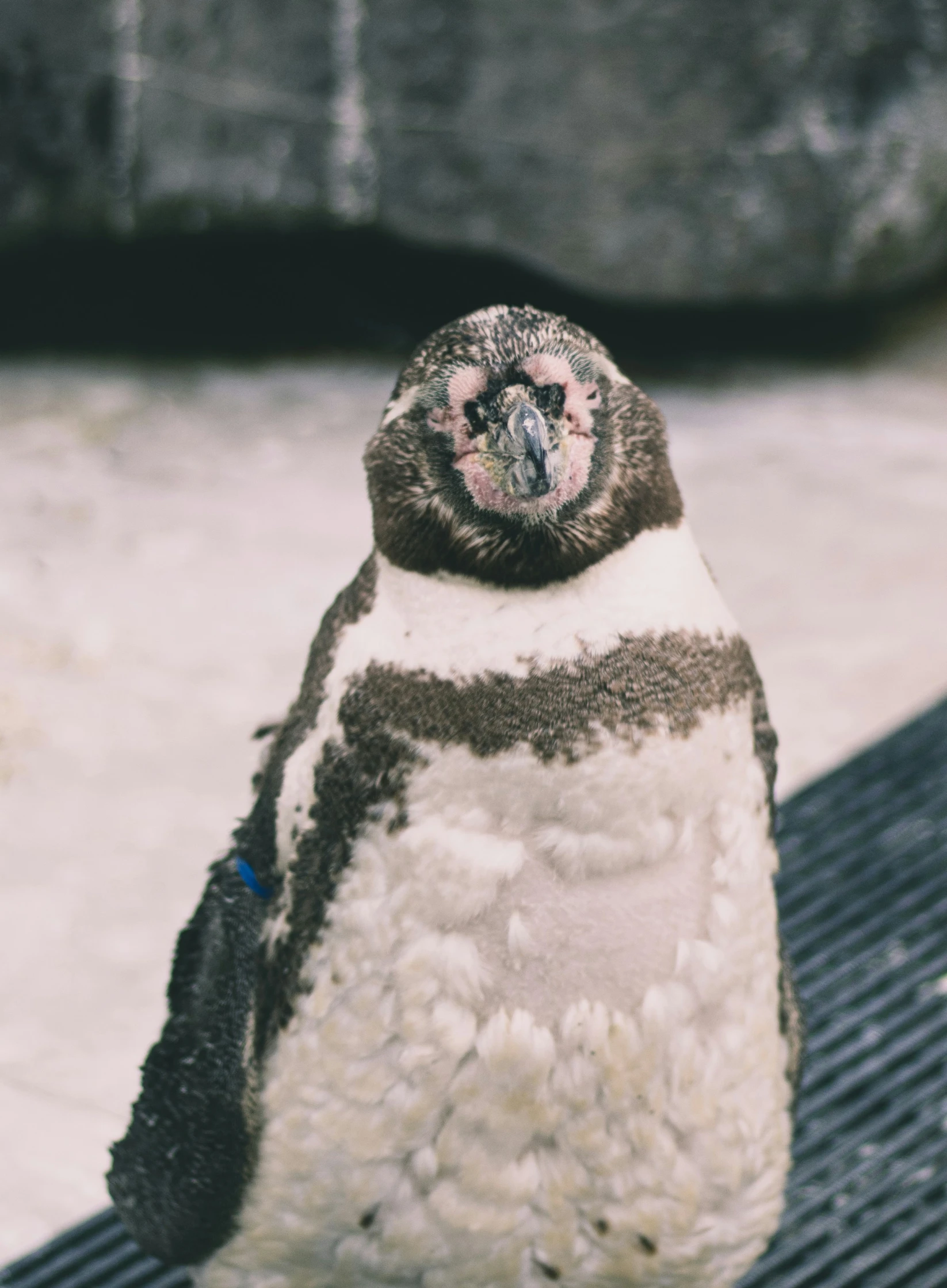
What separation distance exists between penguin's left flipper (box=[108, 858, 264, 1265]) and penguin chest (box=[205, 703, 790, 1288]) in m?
0.04

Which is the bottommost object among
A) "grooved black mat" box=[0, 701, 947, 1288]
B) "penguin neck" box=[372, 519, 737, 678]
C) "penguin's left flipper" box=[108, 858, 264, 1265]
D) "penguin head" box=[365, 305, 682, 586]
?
"grooved black mat" box=[0, 701, 947, 1288]

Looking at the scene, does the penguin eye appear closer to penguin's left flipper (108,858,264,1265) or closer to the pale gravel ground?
penguin's left flipper (108,858,264,1265)

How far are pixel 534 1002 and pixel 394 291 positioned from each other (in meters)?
3.75

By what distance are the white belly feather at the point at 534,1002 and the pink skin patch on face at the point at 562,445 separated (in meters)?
0.09

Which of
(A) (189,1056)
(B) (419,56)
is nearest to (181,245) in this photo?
(B) (419,56)

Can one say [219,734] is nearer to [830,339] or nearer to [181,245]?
[181,245]

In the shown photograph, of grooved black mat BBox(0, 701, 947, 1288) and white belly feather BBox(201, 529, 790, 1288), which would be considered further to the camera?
grooved black mat BBox(0, 701, 947, 1288)

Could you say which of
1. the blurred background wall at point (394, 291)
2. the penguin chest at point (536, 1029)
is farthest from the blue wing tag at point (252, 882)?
the blurred background wall at point (394, 291)

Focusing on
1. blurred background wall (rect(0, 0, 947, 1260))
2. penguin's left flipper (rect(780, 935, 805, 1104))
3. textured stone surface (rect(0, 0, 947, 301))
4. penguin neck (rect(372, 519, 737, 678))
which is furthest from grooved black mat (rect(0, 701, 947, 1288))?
textured stone surface (rect(0, 0, 947, 301))

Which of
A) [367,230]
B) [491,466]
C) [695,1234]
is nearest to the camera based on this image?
[491,466]

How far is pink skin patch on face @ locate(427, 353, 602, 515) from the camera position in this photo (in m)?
1.31

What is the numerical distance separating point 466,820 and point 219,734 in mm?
1950

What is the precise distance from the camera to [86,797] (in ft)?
10.1

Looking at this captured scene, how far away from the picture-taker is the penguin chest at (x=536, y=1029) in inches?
54.5
